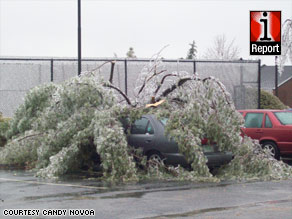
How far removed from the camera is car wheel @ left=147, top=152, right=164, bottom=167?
507 inches

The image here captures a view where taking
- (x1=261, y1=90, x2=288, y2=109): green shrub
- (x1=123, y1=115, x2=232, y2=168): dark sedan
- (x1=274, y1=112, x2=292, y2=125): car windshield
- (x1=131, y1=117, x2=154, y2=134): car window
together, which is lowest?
(x1=123, y1=115, x2=232, y2=168): dark sedan

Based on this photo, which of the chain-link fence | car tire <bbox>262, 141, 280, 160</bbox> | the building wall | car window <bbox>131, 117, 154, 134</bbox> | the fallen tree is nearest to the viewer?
the fallen tree

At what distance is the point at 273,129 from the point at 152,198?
7.99 meters

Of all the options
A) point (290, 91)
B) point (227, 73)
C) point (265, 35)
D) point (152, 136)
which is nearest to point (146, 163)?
point (152, 136)

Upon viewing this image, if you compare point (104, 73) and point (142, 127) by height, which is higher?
point (104, 73)

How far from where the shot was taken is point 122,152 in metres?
12.5

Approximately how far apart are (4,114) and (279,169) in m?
14.1

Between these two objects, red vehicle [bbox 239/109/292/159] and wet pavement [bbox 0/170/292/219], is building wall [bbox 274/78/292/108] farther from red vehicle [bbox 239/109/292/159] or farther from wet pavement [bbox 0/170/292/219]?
wet pavement [bbox 0/170/292/219]

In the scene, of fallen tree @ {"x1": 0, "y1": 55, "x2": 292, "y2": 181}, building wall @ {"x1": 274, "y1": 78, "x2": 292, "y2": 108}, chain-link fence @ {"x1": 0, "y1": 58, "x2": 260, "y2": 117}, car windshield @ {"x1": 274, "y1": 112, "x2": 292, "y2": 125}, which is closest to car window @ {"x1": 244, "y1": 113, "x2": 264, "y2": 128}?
car windshield @ {"x1": 274, "y1": 112, "x2": 292, "y2": 125}

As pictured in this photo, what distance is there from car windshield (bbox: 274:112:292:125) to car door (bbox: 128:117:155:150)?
5382 mm

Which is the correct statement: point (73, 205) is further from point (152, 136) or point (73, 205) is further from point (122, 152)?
point (152, 136)

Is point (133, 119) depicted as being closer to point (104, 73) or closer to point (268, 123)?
point (268, 123)

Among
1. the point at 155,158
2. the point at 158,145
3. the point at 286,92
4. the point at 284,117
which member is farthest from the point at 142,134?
the point at 286,92

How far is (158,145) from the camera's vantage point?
1312cm
